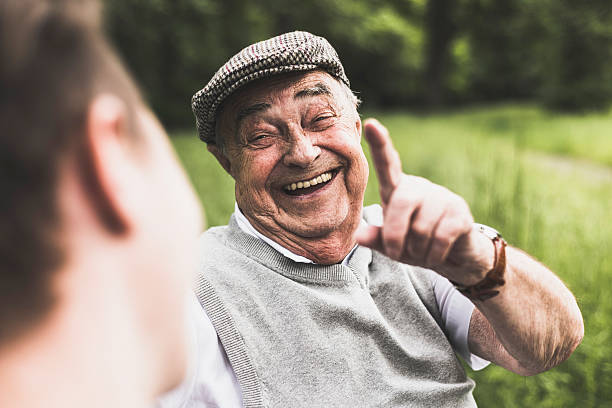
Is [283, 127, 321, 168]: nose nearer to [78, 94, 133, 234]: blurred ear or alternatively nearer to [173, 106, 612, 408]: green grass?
[78, 94, 133, 234]: blurred ear

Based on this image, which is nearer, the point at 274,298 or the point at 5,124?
the point at 5,124

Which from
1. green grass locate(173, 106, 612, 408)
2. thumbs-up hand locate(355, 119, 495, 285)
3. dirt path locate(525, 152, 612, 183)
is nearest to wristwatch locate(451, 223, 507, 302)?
thumbs-up hand locate(355, 119, 495, 285)

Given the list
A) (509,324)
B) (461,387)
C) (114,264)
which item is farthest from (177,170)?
(461,387)

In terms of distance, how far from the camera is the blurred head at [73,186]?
1.83 feet

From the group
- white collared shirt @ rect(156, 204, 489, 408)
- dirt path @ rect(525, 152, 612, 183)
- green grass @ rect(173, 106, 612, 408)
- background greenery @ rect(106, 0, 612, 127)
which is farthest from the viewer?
background greenery @ rect(106, 0, 612, 127)

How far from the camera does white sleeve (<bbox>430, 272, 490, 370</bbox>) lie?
178cm

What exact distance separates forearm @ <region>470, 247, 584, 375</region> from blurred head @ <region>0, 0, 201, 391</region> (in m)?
0.98

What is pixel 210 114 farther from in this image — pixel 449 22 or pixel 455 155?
pixel 449 22

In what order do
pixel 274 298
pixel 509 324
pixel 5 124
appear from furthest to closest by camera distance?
1. pixel 274 298
2. pixel 509 324
3. pixel 5 124

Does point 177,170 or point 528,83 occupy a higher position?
point 177,170

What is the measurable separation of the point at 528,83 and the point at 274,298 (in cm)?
2951

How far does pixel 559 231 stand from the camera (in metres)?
4.49

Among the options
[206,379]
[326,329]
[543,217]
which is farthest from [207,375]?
[543,217]

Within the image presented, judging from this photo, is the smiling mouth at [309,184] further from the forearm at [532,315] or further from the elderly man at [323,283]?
the forearm at [532,315]
